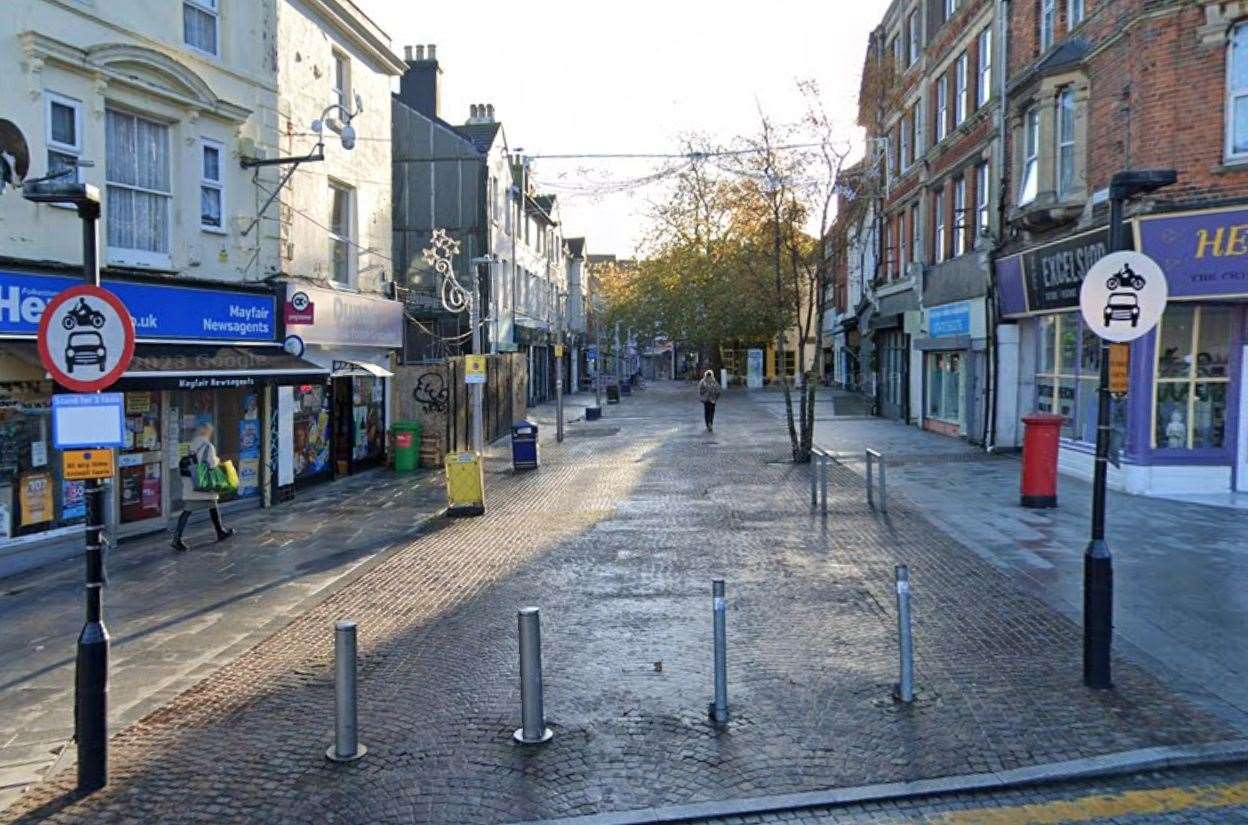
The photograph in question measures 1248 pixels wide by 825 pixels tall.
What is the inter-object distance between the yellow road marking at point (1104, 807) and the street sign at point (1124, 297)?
2863 mm

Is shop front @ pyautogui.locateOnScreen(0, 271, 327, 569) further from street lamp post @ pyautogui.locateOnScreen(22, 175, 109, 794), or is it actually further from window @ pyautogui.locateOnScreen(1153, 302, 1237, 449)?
window @ pyautogui.locateOnScreen(1153, 302, 1237, 449)

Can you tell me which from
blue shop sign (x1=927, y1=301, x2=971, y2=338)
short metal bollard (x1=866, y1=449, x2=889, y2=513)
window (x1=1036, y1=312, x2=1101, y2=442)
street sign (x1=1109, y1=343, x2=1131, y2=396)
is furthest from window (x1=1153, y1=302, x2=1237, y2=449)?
street sign (x1=1109, y1=343, x2=1131, y2=396)

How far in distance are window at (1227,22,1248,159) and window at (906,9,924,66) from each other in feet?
47.4

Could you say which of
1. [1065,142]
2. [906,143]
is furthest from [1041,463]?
[906,143]

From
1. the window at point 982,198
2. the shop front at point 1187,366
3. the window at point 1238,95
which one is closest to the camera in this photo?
the window at point 1238,95

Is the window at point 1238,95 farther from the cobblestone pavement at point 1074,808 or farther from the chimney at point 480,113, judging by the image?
the chimney at point 480,113

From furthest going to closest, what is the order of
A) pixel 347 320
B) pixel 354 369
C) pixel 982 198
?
pixel 982 198, pixel 347 320, pixel 354 369

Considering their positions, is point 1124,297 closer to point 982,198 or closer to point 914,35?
point 982,198

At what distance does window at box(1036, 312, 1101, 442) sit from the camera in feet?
55.0

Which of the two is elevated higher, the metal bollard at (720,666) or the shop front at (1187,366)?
the shop front at (1187,366)

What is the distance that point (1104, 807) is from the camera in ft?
15.9

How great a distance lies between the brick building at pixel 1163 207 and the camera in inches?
533

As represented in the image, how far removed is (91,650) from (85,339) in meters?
1.72

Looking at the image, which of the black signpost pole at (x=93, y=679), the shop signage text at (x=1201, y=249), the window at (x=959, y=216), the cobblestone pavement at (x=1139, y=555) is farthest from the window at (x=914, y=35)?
the black signpost pole at (x=93, y=679)
